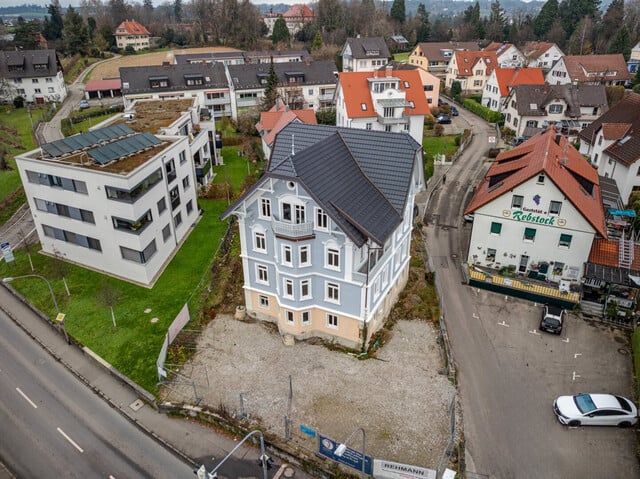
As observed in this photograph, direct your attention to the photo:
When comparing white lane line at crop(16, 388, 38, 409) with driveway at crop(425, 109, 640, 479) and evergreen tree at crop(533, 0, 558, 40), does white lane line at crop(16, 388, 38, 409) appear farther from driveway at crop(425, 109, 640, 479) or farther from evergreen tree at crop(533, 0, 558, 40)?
evergreen tree at crop(533, 0, 558, 40)

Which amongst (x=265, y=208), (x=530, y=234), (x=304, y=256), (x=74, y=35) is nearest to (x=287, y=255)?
(x=304, y=256)

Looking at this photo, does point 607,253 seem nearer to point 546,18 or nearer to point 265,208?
point 265,208

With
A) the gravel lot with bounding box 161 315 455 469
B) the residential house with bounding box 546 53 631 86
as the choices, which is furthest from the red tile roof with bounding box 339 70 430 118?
the residential house with bounding box 546 53 631 86

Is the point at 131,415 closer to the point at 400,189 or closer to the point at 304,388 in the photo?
the point at 304,388

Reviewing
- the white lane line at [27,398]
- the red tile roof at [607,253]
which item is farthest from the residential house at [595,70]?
the white lane line at [27,398]

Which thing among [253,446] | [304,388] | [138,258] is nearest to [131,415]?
[253,446]

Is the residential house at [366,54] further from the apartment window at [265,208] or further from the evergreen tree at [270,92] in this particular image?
the apartment window at [265,208]
